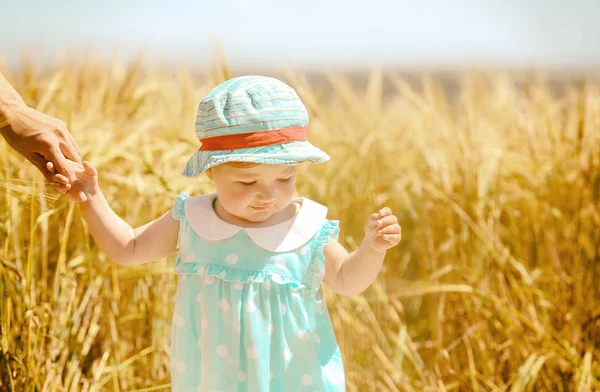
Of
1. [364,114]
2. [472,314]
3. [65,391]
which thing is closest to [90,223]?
[65,391]

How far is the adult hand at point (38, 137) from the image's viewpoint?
4.63 feet

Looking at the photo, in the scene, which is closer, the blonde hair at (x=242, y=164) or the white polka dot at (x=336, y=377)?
the blonde hair at (x=242, y=164)

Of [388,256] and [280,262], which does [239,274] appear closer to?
[280,262]

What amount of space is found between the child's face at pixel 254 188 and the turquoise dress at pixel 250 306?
0.15 feet

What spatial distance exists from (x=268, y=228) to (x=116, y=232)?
1.03ft

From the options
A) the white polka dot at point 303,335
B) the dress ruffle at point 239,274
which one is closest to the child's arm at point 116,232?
the dress ruffle at point 239,274

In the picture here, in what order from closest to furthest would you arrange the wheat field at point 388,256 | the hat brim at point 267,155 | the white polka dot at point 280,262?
the hat brim at point 267,155
the white polka dot at point 280,262
the wheat field at point 388,256

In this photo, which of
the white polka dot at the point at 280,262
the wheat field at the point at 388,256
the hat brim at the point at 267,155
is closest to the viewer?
the hat brim at the point at 267,155

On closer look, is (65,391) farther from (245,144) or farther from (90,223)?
(245,144)

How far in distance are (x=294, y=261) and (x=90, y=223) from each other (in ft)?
1.41

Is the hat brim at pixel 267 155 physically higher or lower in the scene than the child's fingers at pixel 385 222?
higher

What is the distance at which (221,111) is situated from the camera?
4.50ft

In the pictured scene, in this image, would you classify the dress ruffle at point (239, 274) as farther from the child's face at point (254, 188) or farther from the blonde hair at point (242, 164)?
the blonde hair at point (242, 164)

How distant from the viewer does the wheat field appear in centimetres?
190
